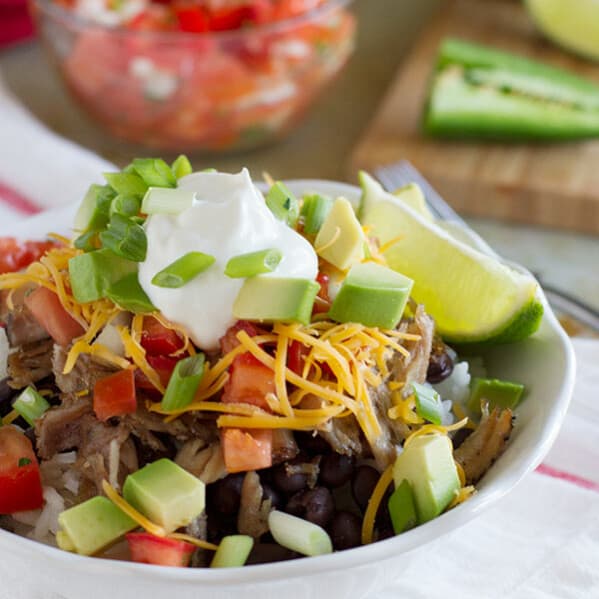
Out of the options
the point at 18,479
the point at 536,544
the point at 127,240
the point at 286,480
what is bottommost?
the point at 536,544

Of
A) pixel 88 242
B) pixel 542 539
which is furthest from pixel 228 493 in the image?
pixel 542 539

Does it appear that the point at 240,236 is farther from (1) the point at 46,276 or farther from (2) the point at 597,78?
(2) the point at 597,78

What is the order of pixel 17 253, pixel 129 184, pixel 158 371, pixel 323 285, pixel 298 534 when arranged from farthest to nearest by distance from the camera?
1. pixel 17 253
2. pixel 129 184
3. pixel 323 285
4. pixel 158 371
5. pixel 298 534

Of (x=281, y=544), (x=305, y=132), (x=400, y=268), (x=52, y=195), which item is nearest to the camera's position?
(x=281, y=544)

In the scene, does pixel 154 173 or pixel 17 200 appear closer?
pixel 154 173

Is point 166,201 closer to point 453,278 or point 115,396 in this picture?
point 115,396

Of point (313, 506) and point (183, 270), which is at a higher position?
point (183, 270)

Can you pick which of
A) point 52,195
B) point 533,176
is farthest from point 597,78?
point 52,195

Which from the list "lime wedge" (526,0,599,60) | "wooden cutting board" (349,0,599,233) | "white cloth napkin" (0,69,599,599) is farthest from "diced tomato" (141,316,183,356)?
"lime wedge" (526,0,599,60)
